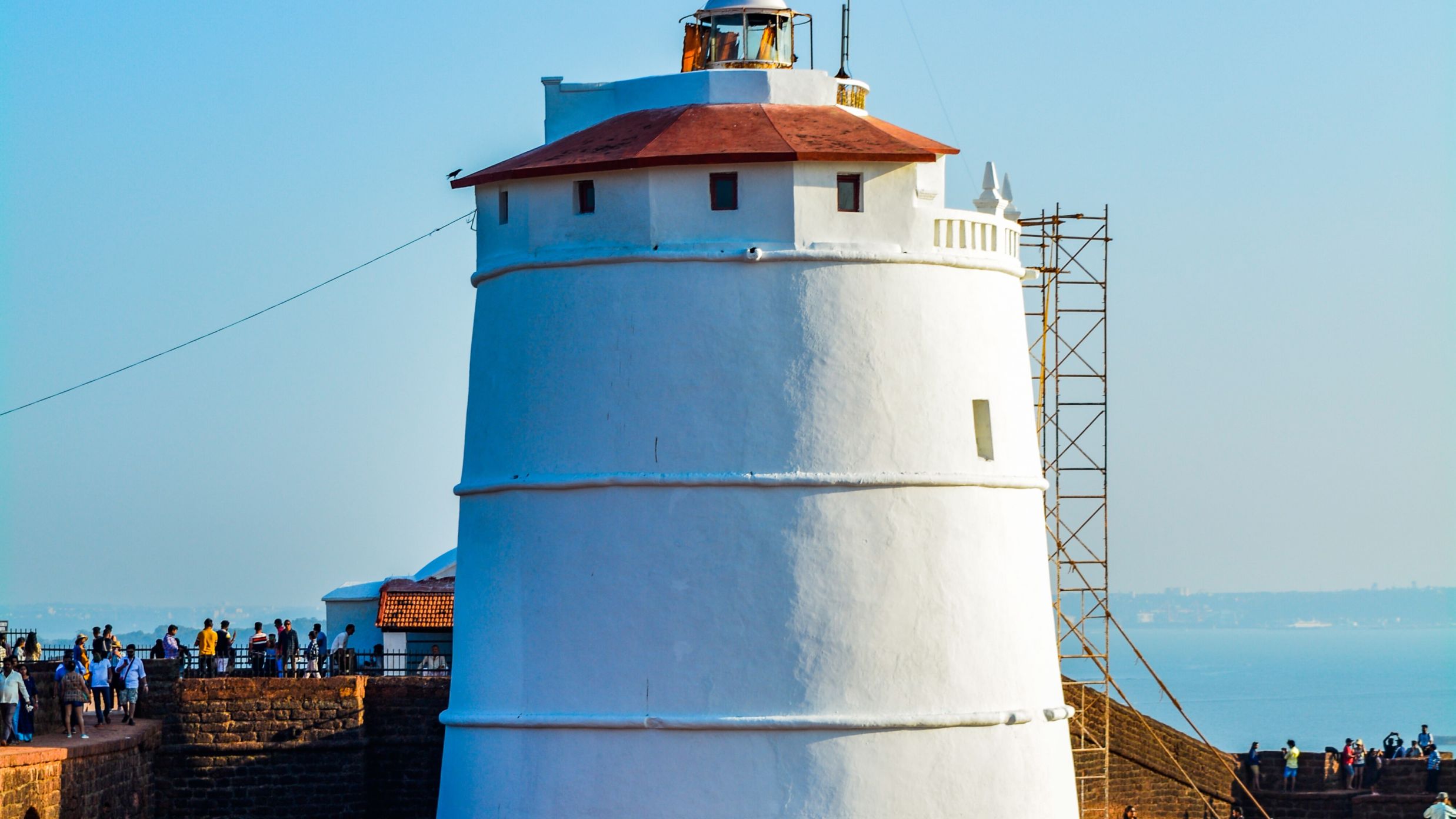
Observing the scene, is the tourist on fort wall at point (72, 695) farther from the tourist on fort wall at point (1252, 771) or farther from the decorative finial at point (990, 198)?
the tourist on fort wall at point (1252, 771)

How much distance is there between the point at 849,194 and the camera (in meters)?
20.3

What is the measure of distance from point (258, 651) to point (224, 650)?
1.35ft

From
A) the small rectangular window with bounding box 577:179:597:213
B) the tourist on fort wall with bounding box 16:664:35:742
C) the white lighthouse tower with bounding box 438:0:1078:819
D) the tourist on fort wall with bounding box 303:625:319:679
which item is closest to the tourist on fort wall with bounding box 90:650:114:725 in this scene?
the tourist on fort wall with bounding box 303:625:319:679

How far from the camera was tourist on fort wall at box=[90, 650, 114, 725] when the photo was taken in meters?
25.6

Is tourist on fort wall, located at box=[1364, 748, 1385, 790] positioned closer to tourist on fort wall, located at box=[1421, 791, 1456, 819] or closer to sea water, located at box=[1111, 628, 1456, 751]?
tourist on fort wall, located at box=[1421, 791, 1456, 819]

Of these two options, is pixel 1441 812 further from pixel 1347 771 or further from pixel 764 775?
pixel 764 775

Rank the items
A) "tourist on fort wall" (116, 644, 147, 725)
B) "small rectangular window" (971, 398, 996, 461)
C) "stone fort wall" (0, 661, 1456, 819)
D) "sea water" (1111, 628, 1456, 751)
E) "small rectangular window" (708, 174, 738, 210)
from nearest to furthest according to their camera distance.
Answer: "small rectangular window" (708, 174, 738, 210) < "small rectangular window" (971, 398, 996, 461) < "stone fort wall" (0, 661, 1456, 819) < "tourist on fort wall" (116, 644, 147, 725) < "sea water" (1111, 628, 1456, 751)

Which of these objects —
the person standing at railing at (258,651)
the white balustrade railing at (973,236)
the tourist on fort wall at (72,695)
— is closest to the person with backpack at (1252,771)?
the person standing at railing at (258,651)

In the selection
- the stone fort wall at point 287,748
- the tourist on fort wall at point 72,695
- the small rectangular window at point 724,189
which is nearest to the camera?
the small rectangular window at point 724,189

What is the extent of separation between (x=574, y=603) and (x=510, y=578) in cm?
83

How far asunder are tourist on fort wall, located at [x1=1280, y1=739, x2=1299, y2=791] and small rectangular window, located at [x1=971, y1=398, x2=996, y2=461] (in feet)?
53.6

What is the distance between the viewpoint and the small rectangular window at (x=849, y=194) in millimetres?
20266

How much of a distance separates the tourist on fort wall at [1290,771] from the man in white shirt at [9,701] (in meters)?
20.5

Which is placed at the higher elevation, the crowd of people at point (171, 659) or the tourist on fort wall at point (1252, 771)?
the crowd of people at point (171, 659)
